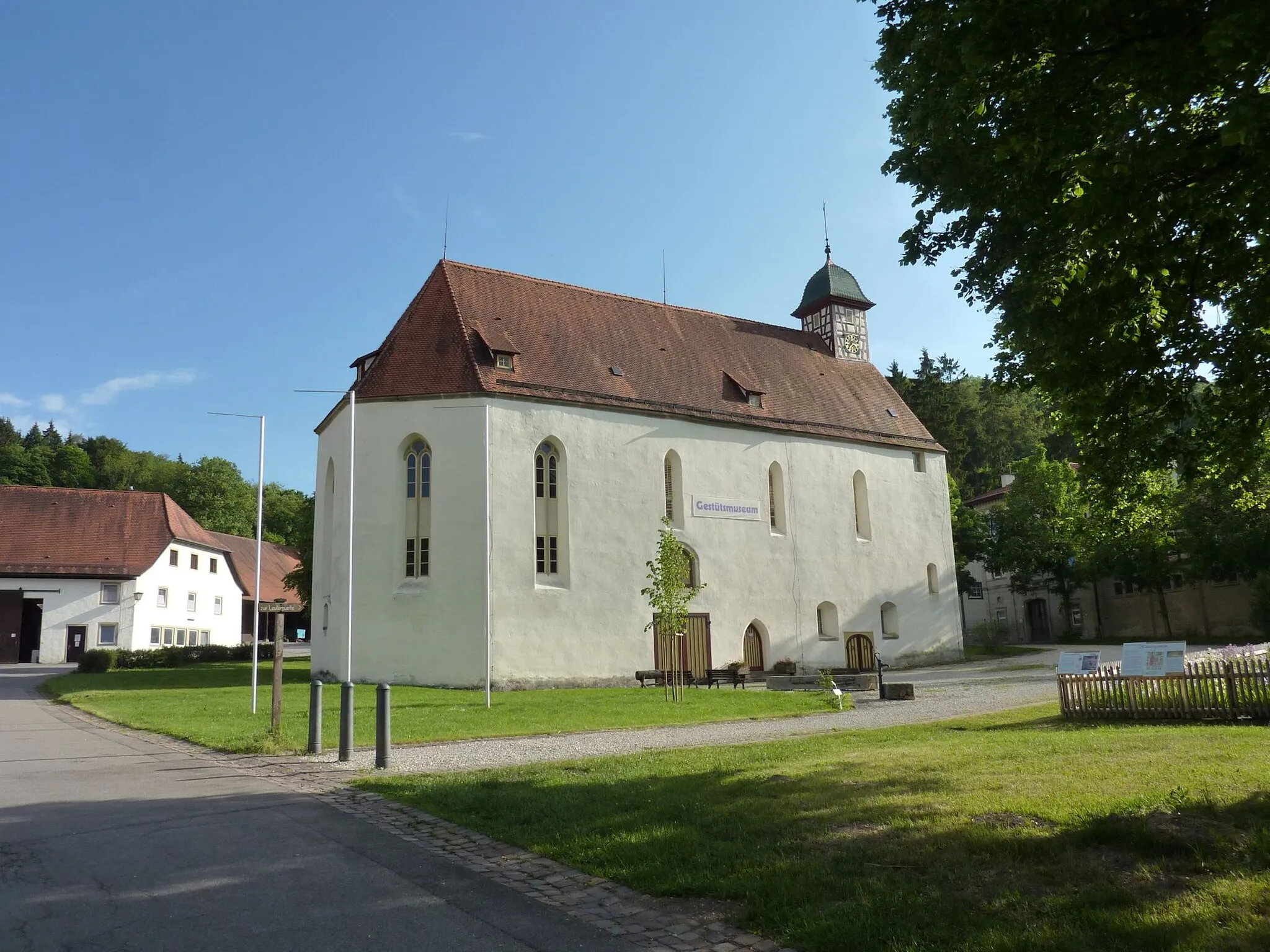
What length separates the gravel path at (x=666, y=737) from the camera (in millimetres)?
12438

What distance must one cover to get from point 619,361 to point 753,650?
11.5 m

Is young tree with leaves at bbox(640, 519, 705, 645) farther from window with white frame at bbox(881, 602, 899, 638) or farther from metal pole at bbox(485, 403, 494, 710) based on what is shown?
window with white frame at bbox(881, 602, 899, 638)

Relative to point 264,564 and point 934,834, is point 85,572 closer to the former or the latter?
point 264,564

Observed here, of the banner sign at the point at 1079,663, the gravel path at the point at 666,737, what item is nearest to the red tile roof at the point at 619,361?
the gravel path at the point at 666,737

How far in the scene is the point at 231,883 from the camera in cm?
625

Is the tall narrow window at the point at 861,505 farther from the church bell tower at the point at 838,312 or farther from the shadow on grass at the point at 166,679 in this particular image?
the shadow on grass at the point at 166,679

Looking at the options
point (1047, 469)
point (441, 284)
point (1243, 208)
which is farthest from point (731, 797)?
point (1047, 469)

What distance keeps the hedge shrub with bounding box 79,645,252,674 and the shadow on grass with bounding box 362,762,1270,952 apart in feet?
111

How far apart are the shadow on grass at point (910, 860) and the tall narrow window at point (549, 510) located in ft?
71.0

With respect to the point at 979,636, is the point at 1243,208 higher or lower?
higher

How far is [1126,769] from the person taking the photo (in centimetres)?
909

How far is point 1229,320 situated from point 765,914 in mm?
6322

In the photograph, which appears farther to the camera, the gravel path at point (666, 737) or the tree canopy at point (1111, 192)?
the gravel path at point (666, 737)

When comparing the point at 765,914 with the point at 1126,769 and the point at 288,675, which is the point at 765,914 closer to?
the point at 1126,769
